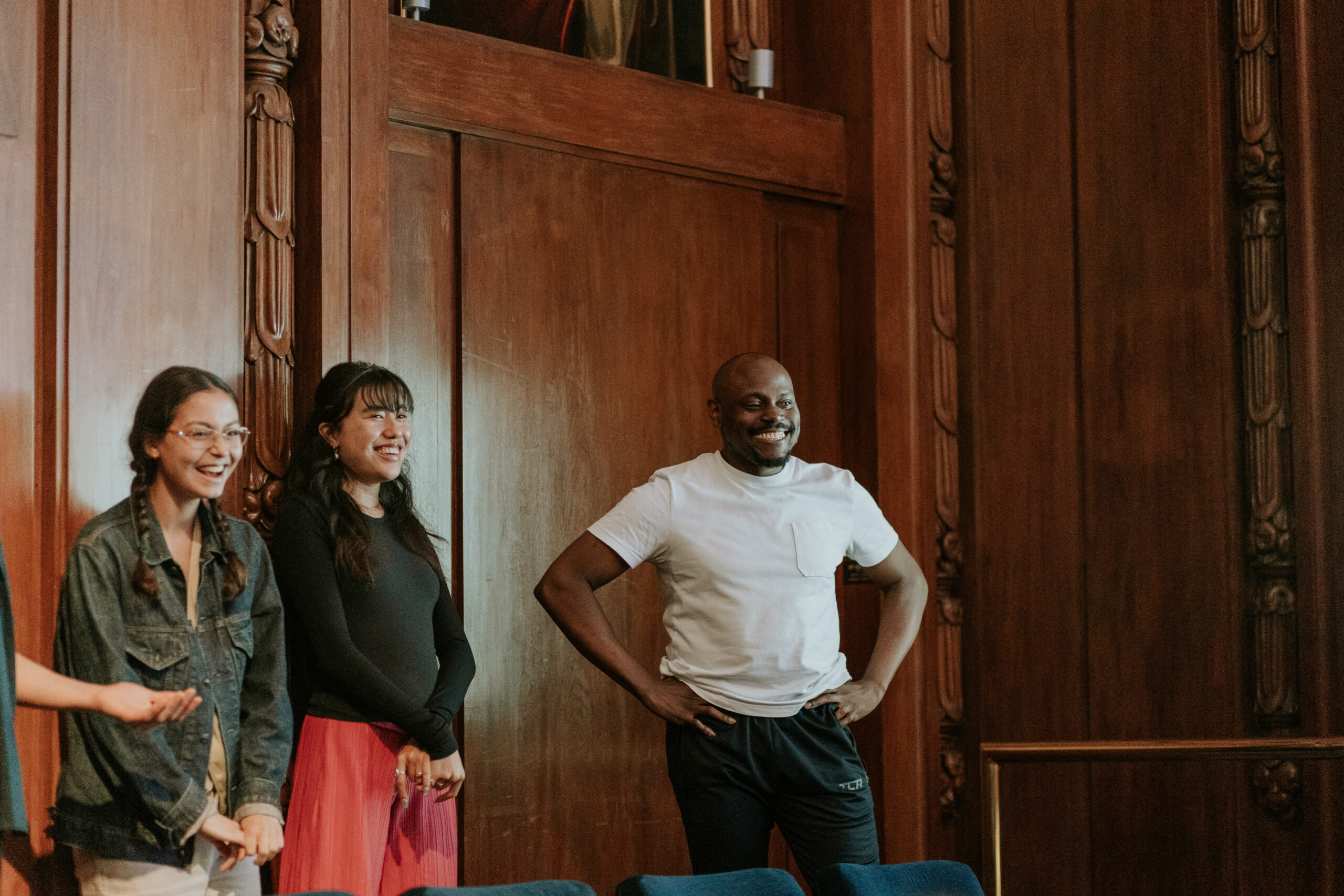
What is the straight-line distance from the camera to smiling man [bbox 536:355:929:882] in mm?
3197

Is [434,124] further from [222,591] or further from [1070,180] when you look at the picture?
[1070,180]

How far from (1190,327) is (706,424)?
1.53m

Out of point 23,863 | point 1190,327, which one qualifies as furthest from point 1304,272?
point 23,863

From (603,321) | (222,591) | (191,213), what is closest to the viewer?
(222,591)

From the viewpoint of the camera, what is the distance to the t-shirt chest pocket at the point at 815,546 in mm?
3283

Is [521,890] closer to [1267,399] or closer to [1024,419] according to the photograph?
[1024,419]

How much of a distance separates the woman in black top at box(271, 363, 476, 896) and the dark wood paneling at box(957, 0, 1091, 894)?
2083 millimetres

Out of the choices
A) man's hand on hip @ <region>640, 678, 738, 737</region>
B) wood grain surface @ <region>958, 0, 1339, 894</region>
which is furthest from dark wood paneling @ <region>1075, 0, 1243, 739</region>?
man's hand on hip @ <region>640, 678, 738, 737</region>

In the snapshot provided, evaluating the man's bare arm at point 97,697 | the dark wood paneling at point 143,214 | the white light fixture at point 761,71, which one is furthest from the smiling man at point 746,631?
the white light fixture at point 761,71

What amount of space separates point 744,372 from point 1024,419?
175 cm

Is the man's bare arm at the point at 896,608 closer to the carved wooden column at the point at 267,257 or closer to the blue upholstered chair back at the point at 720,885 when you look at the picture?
the blue upholstered chair back at the point at 720,885

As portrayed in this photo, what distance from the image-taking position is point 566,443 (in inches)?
168

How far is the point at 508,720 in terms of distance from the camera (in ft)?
13.4

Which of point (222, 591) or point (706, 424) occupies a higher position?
point (706, 424)
